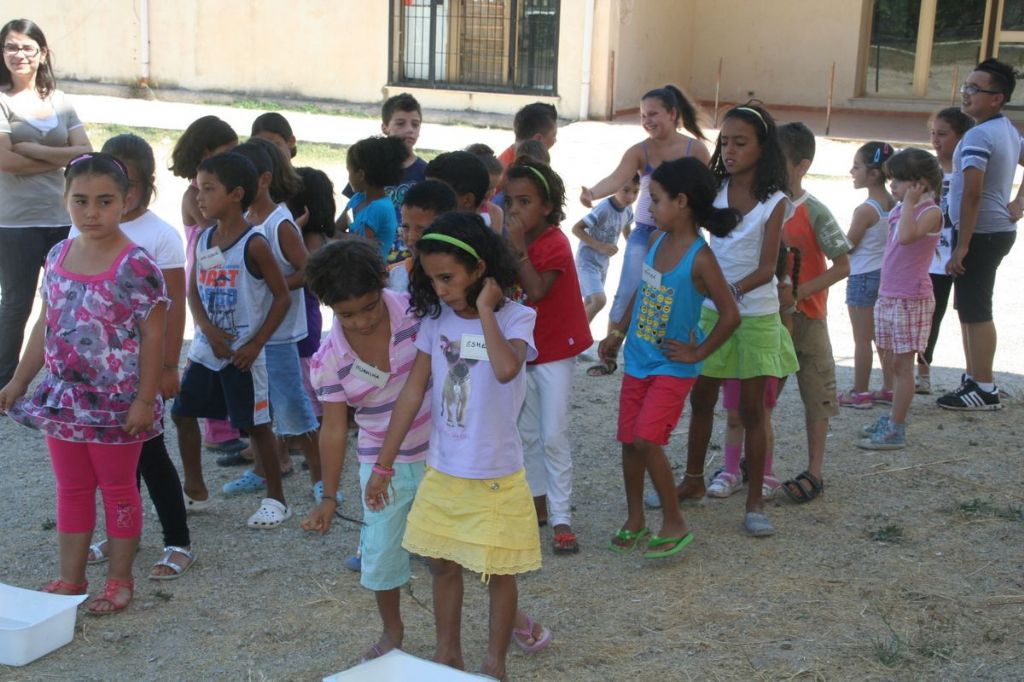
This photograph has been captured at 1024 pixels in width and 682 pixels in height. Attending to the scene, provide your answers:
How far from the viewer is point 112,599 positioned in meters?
4.02

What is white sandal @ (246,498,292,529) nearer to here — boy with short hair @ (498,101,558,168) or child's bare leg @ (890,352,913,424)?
boy with short hair @ (498,101,558,168)

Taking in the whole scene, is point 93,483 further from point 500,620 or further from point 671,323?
point 671,323

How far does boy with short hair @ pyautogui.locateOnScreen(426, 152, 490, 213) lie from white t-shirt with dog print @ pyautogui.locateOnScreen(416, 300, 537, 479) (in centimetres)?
114

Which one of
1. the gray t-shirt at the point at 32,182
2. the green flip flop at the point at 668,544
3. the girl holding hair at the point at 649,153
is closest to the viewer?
the green flip flop at the point at 668,544

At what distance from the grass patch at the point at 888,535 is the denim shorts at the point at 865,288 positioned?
6.46ft

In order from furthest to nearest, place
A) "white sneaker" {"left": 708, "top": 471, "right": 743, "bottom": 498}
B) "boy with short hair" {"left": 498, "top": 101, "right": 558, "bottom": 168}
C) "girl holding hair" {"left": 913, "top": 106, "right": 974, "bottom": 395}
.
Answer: "girl holding hair" {"left": 913, "top": 106, "right": 974, "bottom": 395}
"boy with short hair" {"left": 498, "top": 101, "right": 558, "bottom": 168}
"white sneaker" {"left": 708, "top": 471, "right": 743, "bottom": 498}

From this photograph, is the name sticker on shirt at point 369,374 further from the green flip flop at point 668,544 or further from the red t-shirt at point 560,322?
the green flip flop at point 668,544

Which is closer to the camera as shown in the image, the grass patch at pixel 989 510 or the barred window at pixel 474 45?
the grass patch at pixel 989 510

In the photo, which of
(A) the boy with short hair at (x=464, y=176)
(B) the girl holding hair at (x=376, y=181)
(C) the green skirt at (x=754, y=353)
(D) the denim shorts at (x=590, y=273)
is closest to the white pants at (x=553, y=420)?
(C) the green skirt at (x=754, y=353)

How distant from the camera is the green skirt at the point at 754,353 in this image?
4.64 meters

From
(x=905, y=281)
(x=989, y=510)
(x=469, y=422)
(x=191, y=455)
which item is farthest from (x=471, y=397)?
(x=905, y=281)

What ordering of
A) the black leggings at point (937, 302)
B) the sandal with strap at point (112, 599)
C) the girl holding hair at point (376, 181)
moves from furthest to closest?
the black leggings at point (937, 302), the girl holding hair at point (376, 181), the sandal with strap at point (112, 599)

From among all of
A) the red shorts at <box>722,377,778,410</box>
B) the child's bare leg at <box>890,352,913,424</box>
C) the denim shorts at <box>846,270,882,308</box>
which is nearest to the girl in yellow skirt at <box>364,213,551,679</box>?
the red shorts at <box>722,377,778,410</box>

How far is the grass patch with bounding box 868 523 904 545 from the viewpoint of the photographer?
4711 mm
